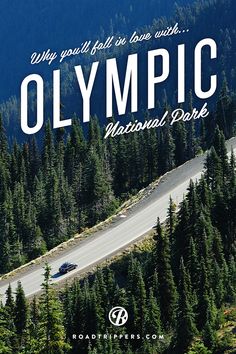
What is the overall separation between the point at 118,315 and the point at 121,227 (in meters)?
48.5

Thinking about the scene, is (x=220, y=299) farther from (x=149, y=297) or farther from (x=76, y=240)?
(x=76, y=240)

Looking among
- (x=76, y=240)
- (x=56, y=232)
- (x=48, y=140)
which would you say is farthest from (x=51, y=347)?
(x=48, y=140)

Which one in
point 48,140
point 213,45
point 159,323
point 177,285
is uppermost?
point 48,140

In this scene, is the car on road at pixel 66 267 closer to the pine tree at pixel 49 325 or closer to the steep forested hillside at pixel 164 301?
the steep forested hillside at pixel 164 301

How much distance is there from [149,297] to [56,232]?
49662 millimetres

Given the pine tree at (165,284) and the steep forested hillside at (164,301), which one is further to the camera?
the pine tree at (165,284)

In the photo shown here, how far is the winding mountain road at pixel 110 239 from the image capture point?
3915 inches

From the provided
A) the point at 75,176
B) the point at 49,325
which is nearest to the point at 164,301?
the point at 49,325

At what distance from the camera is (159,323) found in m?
72.4

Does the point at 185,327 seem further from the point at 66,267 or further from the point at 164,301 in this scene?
the point at 66,267

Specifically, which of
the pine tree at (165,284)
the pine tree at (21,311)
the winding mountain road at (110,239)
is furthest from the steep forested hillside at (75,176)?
the pine tree at (165,284)

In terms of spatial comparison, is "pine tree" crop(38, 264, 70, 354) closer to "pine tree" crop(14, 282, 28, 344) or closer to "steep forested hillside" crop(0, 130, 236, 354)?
"steep forested hillside" crop(0, 130, 236, 354)

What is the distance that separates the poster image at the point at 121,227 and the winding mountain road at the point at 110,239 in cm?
24

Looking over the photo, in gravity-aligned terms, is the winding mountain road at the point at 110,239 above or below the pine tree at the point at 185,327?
above
